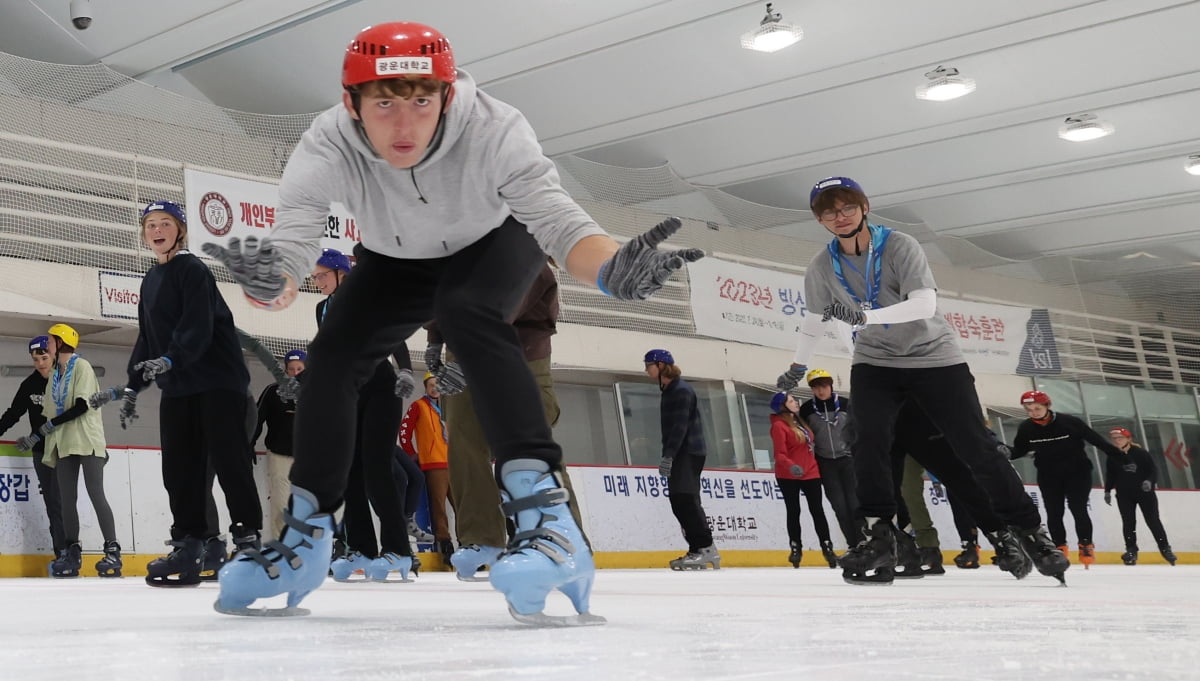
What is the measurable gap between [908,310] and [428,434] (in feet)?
18.2

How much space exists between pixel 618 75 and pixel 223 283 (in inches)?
155

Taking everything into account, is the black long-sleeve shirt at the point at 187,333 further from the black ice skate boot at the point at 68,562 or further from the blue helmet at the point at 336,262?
the black ice skate boot at the point at 68,562

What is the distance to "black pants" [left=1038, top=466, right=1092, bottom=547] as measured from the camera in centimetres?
967

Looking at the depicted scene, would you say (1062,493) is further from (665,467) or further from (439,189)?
(439,189)

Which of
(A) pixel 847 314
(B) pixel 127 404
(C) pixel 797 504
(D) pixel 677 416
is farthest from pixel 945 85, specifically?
(B) pixel 127 404

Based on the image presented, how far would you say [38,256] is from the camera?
9078 mm

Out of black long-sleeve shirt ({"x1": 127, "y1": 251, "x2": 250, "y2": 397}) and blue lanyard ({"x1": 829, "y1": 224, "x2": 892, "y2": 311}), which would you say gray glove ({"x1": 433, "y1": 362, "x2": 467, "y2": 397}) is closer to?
black long-sleeve shirt ({"x1": 127, "y1": 251, "x2": 250, "y2": 397})

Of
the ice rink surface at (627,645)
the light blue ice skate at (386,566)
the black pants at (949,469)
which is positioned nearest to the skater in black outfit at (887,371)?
the black pants at (949,469)

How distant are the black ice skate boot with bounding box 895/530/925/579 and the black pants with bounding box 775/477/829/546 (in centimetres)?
363

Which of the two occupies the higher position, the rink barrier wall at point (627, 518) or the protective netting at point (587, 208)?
the protective netting at point (587, 208)

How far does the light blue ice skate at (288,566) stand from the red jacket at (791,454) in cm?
729

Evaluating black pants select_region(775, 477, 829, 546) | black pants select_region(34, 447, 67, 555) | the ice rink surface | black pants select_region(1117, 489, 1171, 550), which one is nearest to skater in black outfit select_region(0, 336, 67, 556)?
black pants select_region(34, 447, 67, 555)

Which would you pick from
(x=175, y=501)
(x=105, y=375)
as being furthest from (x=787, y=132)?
(x=175, y=501)

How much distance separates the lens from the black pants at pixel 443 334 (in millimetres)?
1762
